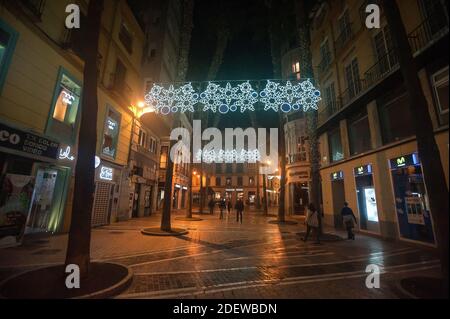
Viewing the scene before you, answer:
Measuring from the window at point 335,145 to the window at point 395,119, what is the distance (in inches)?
165

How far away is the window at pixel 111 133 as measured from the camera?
45.7 feet

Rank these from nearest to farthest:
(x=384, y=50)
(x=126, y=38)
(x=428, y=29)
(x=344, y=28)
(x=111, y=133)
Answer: (x=428, y=29) < (x=384, y=50) < (x=111, y=133) < (x=344, y=28) < (x=126, y=38)

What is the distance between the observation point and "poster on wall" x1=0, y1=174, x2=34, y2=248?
7.73 m

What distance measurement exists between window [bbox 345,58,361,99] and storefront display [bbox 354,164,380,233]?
4.94m

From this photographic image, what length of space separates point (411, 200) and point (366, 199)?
3136mm

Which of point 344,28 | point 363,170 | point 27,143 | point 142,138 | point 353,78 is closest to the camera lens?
point 27,143

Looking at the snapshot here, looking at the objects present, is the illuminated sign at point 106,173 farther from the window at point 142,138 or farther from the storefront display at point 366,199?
the storefront display at point 366,199

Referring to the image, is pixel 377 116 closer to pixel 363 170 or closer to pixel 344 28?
pixel 363 170

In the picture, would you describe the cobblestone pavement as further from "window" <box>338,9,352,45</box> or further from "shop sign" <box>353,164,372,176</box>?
"window" <box>338,9,352,45</box>

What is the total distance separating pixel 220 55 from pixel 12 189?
53.2ft

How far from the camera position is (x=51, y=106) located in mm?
9852

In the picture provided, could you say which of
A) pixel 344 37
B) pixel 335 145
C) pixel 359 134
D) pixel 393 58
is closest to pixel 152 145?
pixel 335 145

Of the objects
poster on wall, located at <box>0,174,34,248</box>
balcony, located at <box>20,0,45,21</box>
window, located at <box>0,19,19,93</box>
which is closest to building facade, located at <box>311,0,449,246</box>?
poster on wall, located at <box>0,174,34,248</box>
